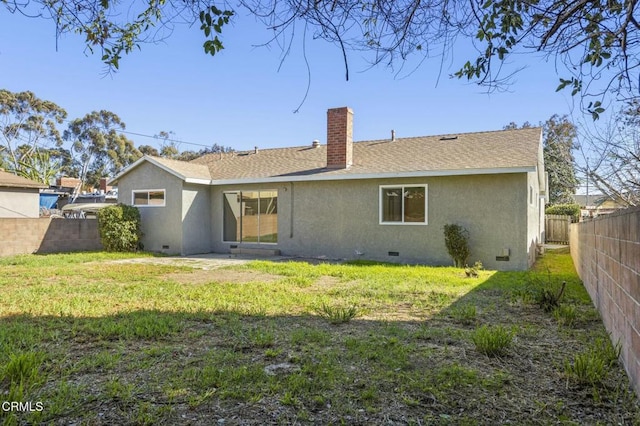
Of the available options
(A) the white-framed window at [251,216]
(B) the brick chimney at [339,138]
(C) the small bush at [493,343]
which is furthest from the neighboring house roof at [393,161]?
(C) the small bush at [493,343]

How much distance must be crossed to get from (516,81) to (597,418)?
2.71 metres

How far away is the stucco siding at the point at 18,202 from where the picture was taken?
15.9m

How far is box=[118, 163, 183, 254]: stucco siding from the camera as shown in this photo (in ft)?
47.0

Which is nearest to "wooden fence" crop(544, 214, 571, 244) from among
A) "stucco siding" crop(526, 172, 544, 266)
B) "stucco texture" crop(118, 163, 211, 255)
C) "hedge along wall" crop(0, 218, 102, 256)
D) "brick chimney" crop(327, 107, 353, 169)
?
"stucco siding" crop(526, 172, 544, 266)

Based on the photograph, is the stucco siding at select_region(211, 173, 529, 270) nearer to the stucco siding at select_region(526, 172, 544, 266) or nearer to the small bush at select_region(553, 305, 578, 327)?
the stucco siding at select_region(526, 172, 544, 266)

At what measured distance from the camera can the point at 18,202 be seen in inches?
644

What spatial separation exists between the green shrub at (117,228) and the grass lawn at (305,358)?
6916mm

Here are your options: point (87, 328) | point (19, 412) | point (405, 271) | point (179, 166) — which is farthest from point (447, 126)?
point (19, 412)

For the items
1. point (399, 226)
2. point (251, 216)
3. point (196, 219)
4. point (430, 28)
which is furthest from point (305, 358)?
point (196, 219)

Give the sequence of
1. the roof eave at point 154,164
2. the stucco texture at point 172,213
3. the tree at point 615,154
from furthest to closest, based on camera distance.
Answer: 1. the stucco texture at point 172,213
2. the roof eave at point 154,164
3. the tree at point 615,154

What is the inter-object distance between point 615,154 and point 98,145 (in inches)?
1716

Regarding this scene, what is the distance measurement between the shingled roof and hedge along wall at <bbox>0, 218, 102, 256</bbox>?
15.6 feet

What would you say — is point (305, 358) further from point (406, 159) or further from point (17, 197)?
point (17, 197)

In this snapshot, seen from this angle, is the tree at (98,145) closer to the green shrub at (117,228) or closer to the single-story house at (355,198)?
the single-story house at (355,198)
